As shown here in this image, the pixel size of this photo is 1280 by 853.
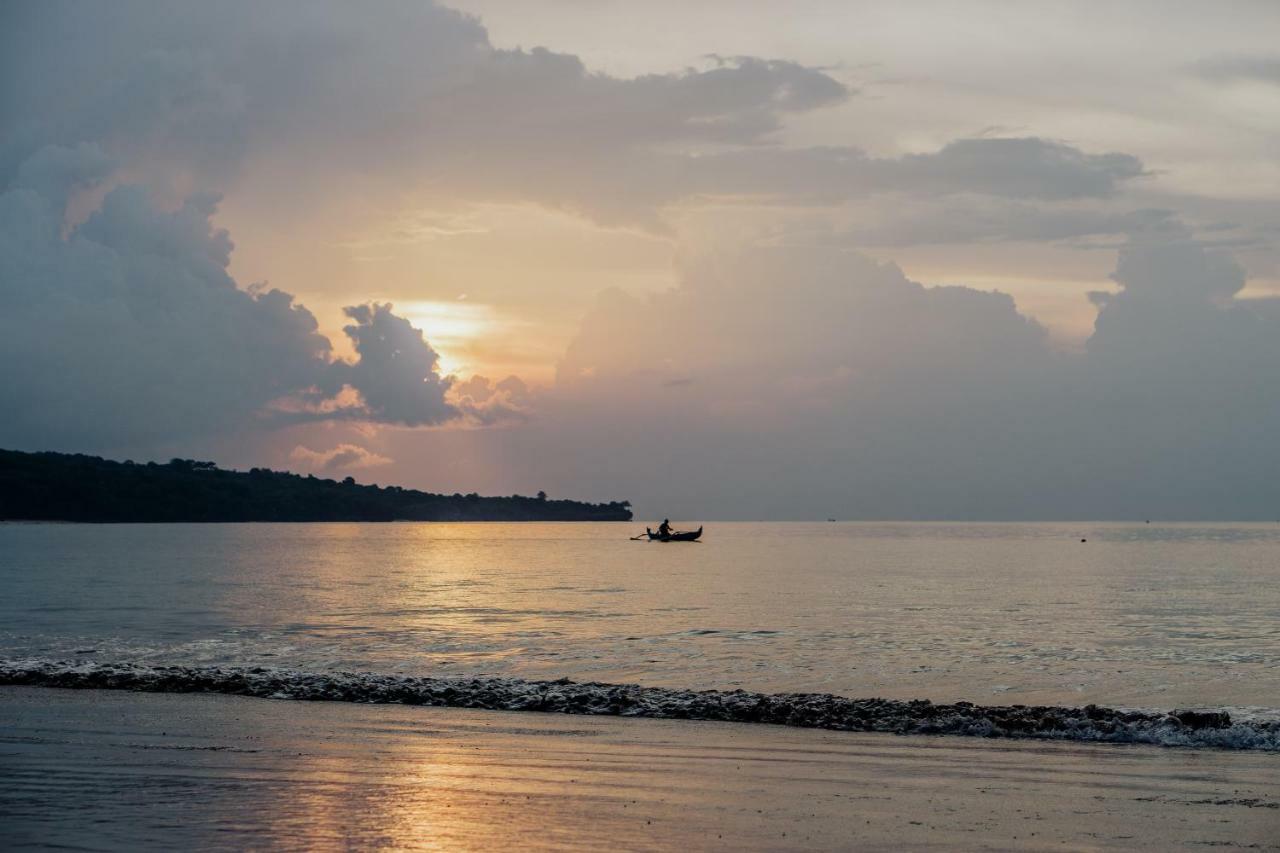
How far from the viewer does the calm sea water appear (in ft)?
119

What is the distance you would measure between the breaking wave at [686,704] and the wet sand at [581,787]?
1.14m

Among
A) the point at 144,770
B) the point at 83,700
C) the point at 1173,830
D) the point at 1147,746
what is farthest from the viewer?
the point at 83,700

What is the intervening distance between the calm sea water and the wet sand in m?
10.1

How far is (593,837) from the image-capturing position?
1473 cm

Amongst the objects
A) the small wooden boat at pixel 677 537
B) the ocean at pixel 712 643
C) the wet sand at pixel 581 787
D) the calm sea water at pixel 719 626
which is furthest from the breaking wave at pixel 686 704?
the small wooden boat at pixel 677 537

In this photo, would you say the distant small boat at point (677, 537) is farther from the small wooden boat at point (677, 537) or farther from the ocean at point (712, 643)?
the ocean at point (712, 643)

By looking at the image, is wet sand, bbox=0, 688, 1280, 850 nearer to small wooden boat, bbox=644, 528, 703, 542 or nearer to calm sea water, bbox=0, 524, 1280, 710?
calm sea water, bbox=0, 524, 1280, 710

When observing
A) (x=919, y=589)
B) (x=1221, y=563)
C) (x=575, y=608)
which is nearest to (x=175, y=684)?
(x=575, y=608)

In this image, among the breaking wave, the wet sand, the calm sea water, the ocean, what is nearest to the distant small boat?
the calm sea water

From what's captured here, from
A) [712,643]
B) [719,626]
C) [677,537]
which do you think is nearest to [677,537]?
[677,537]

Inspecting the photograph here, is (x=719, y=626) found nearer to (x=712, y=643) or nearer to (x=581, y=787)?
(x=712, y=643)

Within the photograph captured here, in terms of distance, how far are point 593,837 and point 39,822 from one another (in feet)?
24.1

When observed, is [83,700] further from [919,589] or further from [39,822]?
[919,589]

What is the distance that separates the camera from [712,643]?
46062mm
